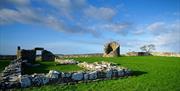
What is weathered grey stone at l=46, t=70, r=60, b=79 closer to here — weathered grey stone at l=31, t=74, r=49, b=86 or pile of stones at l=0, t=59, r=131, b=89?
pile of stones at l=0, t=59, r=131, b=89

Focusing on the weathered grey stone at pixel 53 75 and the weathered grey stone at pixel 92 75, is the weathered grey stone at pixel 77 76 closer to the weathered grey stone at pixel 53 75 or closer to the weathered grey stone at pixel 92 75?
the weathered grey stone at pixel 92 75

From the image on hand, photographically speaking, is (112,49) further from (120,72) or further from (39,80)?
Result: (39,80)

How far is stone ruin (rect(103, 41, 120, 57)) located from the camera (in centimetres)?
3751

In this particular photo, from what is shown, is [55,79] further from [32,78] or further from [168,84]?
[168,84]

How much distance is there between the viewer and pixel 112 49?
134 feet

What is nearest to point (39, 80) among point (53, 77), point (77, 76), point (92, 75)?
point (53, 77)

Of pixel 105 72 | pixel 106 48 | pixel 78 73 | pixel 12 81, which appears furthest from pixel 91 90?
pixel 106 48

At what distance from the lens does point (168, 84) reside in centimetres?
1170

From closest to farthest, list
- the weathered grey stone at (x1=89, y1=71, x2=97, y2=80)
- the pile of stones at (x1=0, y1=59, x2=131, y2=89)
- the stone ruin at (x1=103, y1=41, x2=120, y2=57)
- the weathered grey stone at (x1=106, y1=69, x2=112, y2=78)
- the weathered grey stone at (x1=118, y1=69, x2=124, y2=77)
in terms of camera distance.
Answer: the pile of stones at (x1=0, y1=59, x2=131, y2=89) → the weathered grey stone at (x1=89, y1=71, x2=97, y2=80) → the weathered grey stone at (x1=106, y1=69, x2=112, y2=78) → the weathered grey stone at (x1=118, y1=69, x2=124, y2=77) → the stone ruin at (x1=103, y1=41, x2=120, y2=57)

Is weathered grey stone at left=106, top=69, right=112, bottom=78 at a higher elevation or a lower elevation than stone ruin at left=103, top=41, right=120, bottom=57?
lower

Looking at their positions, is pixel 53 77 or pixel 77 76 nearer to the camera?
pixel 53 77

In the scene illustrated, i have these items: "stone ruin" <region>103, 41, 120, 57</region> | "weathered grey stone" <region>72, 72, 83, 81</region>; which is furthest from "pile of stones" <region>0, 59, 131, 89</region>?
"stone ruin" <region>103, 41, 120, 57</region>

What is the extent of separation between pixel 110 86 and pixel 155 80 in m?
3.23

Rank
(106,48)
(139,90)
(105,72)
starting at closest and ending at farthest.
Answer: (139,90) < (105,72) < (106,48)
